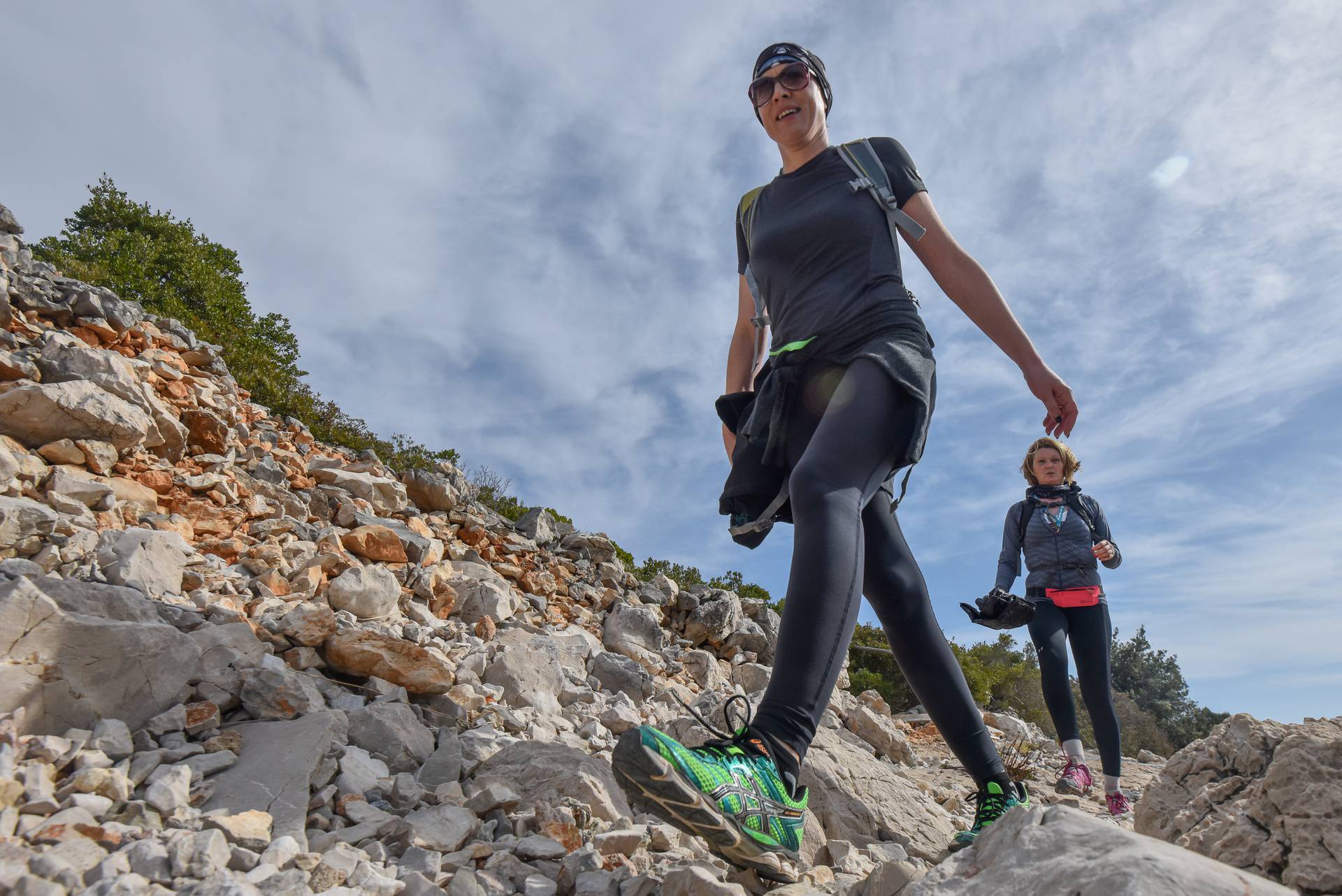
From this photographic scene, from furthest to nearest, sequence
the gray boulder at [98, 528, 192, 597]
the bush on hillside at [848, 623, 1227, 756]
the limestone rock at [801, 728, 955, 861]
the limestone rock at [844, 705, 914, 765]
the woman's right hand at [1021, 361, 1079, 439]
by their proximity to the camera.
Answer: the bush on hillside at [848, 623, 1227, 756] < the limestone rock at [844, 705, 914, 765] < the gray boulder at [98, 528, 192, 597] < the limestone rock at [801, 728, 955, 861] < the woman's right hand at [1021, 361, 1079, 439]

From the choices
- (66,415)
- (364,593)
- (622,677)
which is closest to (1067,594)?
(622,677)

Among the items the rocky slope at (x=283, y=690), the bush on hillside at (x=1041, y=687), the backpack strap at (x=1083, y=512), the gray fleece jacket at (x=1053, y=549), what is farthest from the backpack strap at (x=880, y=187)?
the bush on hillside at (x=1041, y=687)

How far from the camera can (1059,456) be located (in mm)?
4922

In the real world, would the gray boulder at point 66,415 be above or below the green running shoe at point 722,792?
above

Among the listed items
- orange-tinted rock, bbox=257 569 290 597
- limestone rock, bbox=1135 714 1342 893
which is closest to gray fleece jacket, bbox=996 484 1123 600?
limestone rock, bbox=1135 714 1342 893

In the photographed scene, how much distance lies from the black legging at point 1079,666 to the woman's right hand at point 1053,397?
2641 millimetres

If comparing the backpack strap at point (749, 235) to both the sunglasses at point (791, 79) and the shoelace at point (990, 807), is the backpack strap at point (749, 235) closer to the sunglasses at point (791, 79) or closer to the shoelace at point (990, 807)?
the sunglasses at point (791, 79)

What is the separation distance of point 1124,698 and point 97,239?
21786 millimetres

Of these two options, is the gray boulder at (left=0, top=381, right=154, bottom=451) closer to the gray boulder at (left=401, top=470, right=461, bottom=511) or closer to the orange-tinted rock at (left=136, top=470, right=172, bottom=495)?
the orange-tinted rock at (left=136, top=470, right=172, bottom=495)

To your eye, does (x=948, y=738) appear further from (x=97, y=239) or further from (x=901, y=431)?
(x=97, y=239)

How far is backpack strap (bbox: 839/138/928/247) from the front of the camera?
89.7 inches

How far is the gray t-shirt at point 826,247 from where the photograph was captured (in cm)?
218

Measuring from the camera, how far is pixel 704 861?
6.58 ft

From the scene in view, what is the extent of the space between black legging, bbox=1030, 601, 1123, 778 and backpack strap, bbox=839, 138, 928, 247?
3.01 m
